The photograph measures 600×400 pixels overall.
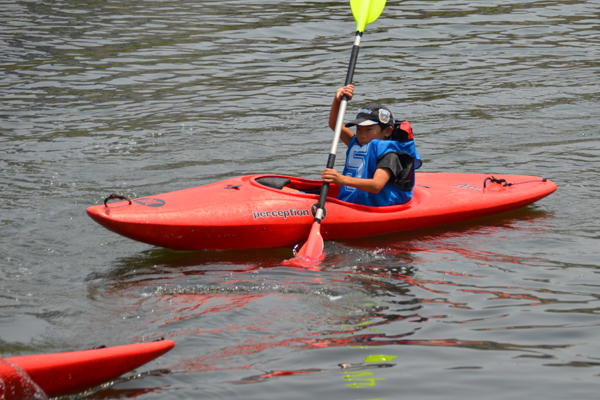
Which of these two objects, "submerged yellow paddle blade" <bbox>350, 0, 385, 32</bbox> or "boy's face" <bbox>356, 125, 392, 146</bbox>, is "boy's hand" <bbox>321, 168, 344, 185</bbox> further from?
"submerged yellow paddle blade" <bbox>350, 0, 385, 32</bbox>

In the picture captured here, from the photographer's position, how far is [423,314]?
3.68 metres

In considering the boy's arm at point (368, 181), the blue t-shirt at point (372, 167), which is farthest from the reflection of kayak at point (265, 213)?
the boy's arm at point (368, 181)

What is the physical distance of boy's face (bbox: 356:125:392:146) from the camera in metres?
5.16

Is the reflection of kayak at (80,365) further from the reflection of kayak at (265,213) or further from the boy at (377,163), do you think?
the boy at (377,163)

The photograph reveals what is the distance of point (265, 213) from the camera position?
15.7 ft

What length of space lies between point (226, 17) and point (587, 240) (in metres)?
10.4

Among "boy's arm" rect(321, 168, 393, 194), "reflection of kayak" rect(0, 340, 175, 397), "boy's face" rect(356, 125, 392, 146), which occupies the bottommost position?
"reflection of kayak" rect(0, 340, 175, 397)

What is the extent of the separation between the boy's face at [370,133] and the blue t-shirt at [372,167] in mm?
61

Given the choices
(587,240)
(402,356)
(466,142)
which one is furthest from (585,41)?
(402,356)

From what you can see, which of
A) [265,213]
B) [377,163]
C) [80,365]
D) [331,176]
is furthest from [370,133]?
[80,365]

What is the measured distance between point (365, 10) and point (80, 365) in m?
4.54

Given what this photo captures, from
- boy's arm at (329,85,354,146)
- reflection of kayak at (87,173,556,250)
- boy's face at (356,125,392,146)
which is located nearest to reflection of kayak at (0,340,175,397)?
reflection of kayak at (87,173,556,250)

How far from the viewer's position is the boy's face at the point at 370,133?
16.9 feet

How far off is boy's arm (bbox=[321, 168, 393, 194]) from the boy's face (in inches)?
12.2
